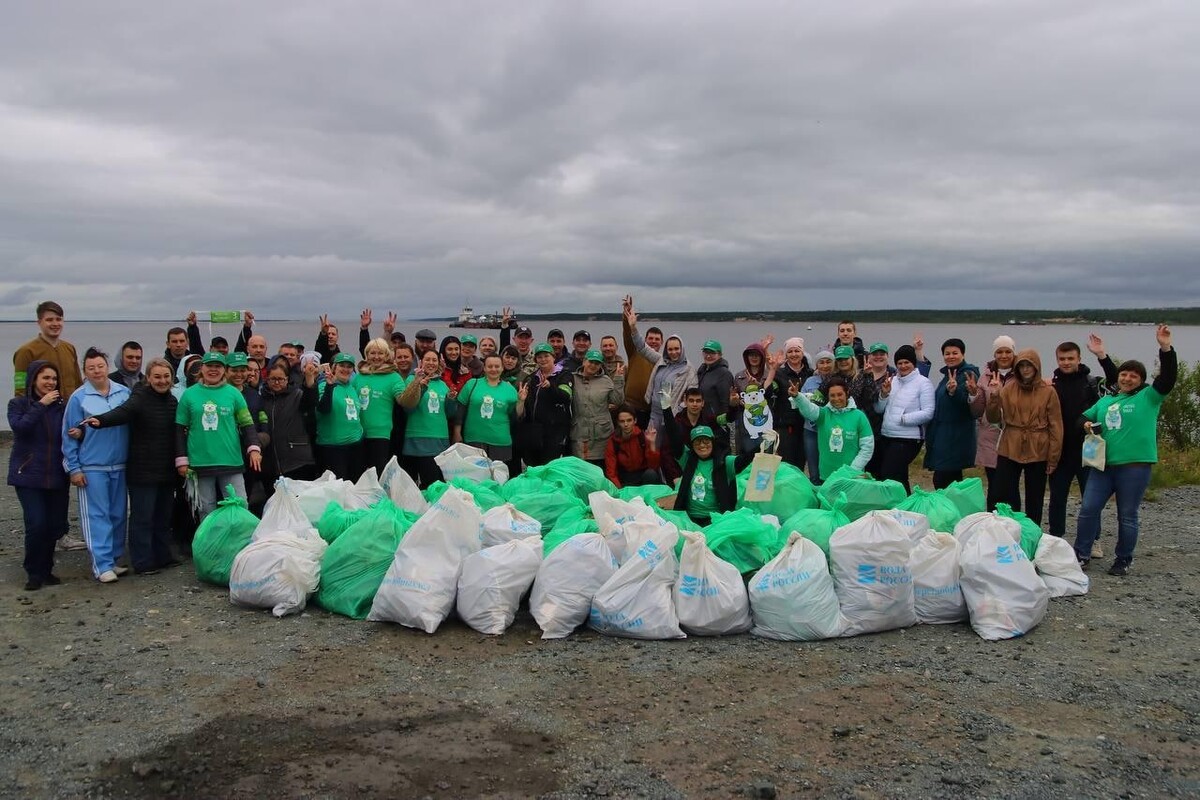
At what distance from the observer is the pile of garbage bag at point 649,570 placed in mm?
4746

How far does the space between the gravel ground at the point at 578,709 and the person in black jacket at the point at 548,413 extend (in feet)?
8.16

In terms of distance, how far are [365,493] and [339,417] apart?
0.81 meters

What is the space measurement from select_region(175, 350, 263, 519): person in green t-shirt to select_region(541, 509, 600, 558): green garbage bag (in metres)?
2.24

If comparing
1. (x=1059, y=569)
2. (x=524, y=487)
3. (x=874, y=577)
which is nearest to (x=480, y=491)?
(x=524, y=487)

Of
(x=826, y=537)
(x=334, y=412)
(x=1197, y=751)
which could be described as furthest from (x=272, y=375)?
(x=1197, y=751)

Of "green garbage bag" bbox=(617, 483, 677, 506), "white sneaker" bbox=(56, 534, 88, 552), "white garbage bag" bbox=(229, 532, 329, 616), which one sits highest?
"green garbage bag" bbox=(617, 483, 677, 506)

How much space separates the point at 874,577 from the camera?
188 inches

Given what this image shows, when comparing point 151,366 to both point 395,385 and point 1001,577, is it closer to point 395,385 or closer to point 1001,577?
point 395,385

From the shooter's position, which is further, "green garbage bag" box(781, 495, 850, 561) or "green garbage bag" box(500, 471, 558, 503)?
"green garbage bag" box(500, 471, 558, 503)

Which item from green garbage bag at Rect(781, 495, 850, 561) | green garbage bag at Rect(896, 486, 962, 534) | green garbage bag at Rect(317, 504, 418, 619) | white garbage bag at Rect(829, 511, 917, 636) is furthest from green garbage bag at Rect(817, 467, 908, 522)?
green garbage bag at Rect(317, 504, 418, 619)

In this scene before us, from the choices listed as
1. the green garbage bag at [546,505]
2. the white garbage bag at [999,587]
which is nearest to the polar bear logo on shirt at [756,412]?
the green garbage bag at [546,505]

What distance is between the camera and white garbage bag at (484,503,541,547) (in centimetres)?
540

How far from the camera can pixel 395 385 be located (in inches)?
280

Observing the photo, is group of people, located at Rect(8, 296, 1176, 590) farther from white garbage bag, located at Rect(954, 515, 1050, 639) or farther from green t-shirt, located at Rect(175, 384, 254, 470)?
white garbage bag, located at Rect(954, 515, 1050, 639)
